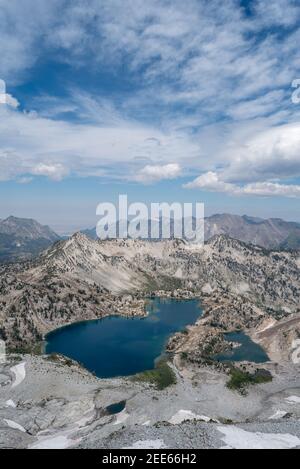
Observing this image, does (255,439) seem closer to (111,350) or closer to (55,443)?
(55,443)

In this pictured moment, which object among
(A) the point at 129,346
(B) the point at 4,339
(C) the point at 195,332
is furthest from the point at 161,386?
(B) the point at 4,339

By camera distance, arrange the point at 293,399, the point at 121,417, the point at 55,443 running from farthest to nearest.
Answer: the point at 293,399 → the point at 121,417 → the point at 55,443

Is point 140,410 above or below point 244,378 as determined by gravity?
above

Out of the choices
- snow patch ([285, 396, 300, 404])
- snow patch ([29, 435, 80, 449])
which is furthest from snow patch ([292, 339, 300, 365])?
snow patch ([29, 435, 80, 449])

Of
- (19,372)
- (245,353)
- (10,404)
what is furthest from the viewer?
(245,353)

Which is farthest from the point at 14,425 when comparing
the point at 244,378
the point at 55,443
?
the point at 244,378

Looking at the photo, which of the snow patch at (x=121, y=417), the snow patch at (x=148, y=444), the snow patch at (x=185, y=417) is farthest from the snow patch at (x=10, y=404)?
the snow patch at (x=148, y=444)
